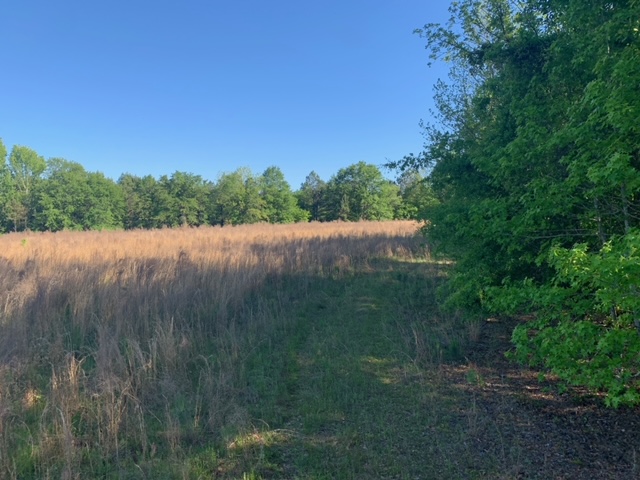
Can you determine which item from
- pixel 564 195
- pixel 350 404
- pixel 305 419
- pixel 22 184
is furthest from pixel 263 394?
pixel 22 184

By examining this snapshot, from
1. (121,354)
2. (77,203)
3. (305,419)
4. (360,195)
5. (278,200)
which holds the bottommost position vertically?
(305,419)

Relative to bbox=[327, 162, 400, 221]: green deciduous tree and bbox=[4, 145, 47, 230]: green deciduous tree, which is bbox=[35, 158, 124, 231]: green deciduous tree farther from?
bbox=[327, 162, 400, 221]: green deciduous tree

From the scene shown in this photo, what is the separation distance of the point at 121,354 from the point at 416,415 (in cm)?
369

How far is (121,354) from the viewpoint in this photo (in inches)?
180

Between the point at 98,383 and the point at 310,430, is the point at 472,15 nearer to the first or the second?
the point at 310,430

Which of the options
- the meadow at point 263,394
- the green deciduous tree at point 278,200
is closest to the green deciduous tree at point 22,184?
the green deciduous tree at point 278,200

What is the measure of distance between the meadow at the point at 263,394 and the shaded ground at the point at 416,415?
2cm

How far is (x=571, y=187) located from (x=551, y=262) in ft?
2.46

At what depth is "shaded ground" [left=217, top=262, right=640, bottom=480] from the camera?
295cm

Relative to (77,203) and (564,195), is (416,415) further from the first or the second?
(77,203)

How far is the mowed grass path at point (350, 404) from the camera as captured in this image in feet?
9.88

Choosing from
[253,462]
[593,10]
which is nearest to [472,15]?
[593,10]

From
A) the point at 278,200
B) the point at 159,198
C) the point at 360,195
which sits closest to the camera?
the point at 159,198

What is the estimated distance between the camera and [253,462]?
301cm
